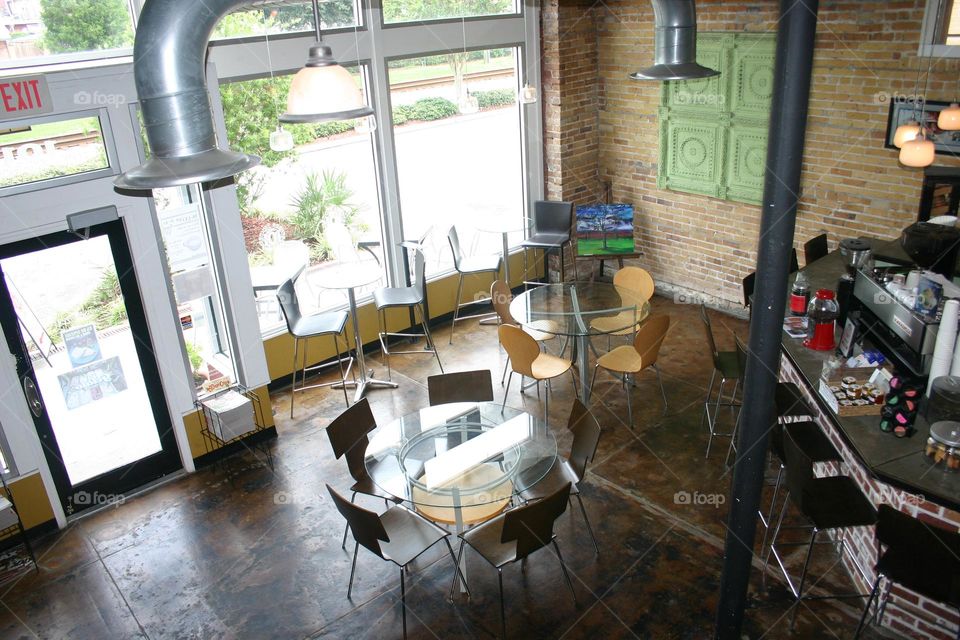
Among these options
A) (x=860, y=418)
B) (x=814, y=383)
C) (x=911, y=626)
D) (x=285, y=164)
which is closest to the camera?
(x=911, y=626)

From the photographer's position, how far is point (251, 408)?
6090 mm

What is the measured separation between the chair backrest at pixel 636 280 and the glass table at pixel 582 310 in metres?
0.31

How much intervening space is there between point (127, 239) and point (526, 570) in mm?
3553

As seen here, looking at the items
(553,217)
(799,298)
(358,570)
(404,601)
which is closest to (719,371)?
(799,298)

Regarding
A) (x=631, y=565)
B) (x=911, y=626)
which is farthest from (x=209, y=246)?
(x=911, y=626)

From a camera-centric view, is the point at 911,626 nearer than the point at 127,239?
Yes

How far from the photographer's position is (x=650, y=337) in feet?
19.9

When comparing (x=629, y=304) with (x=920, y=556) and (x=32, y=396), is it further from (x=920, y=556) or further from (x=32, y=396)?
(x=32, y=396)

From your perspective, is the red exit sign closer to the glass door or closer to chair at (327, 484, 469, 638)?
the glass door

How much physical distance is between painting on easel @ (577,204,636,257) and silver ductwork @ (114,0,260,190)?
6014mm

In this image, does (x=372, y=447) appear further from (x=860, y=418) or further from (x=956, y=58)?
(x=956, y=58)

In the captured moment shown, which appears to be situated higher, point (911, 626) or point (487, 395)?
point (487, 395)

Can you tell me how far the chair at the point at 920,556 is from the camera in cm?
364

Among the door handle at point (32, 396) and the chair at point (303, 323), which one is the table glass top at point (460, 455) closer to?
the chair at point (303, 323)
